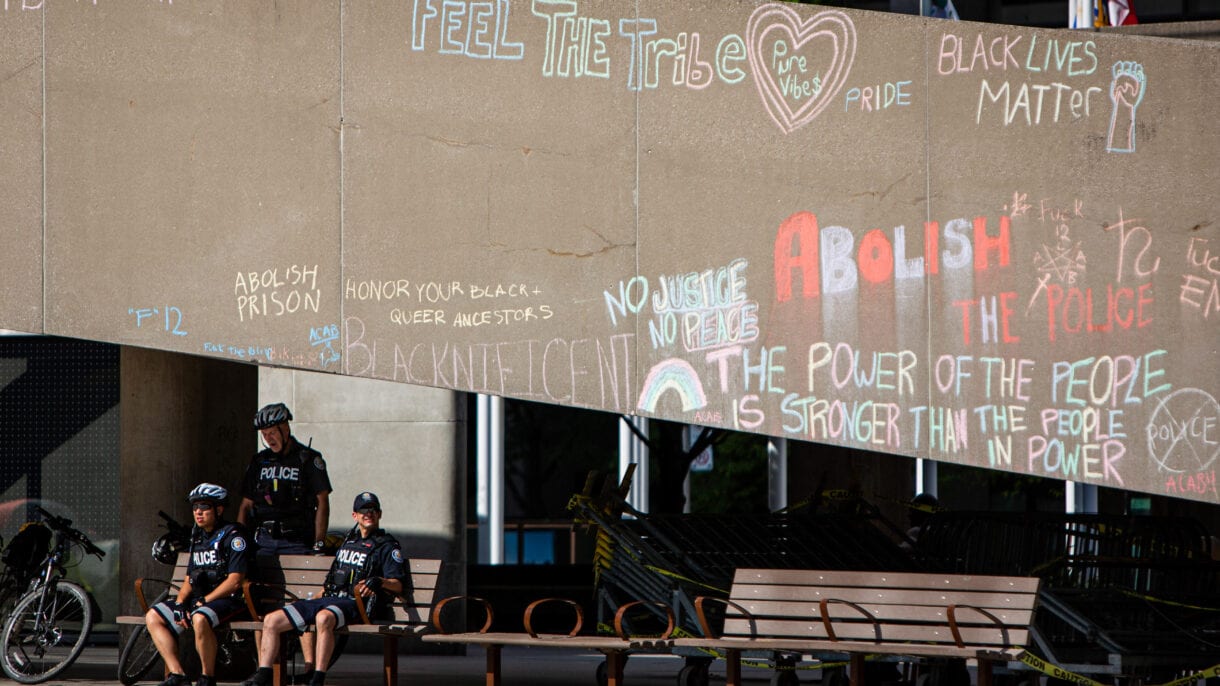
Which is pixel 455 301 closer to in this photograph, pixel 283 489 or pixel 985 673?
pixel 283 489

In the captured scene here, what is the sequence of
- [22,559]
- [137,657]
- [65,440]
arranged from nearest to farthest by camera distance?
[137,657]
[22,559]
[65,440]

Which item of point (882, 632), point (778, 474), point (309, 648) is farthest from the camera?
point (778, 474)

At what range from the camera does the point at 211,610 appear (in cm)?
1005

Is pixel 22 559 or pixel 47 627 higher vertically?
pixel 22 559

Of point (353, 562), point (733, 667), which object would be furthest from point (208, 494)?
point (733, 667)

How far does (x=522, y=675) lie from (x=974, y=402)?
17.4 ft

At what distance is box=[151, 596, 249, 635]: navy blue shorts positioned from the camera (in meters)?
10.0

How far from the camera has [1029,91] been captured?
9195 mm

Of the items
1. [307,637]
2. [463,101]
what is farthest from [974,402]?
[307,637]

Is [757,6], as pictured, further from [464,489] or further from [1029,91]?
[464,489]

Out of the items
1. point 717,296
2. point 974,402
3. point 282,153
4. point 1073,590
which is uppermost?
point 282,153

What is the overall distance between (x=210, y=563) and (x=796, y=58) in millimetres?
4733

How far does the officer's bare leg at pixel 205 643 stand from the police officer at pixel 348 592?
265 millimetres

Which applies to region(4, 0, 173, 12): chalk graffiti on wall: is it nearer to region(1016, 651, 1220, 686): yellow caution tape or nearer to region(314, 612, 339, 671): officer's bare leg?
region(314, 612, 339, 671): officer's bare leg
